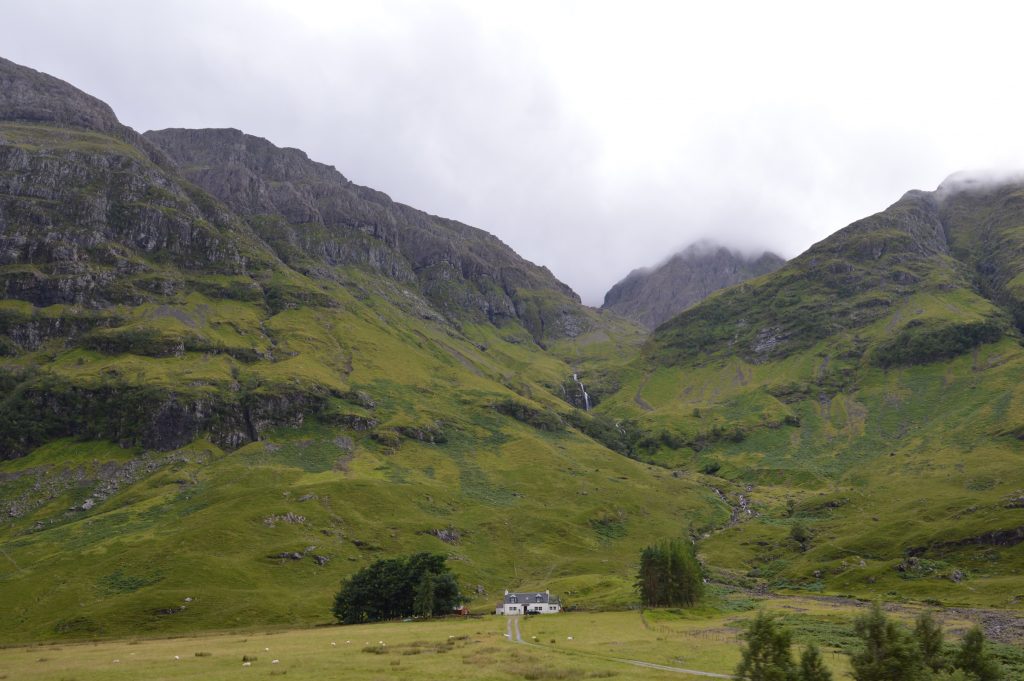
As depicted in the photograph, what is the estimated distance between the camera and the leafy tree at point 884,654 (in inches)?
1584

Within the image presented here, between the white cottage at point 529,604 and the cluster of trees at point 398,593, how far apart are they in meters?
9.69

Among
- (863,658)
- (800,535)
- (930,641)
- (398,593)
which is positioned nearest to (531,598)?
(398,593)

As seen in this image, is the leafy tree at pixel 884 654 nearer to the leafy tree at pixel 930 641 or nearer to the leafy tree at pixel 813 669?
the leafy tree at pixel 813 669

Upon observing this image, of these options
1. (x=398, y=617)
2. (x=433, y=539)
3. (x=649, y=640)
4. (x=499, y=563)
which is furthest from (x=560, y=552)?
(x=649, y=640)

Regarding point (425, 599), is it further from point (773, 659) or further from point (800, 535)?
point (800, 535)

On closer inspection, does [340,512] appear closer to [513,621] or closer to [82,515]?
[82,515]

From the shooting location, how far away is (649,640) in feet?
246

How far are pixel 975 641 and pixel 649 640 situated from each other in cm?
3731

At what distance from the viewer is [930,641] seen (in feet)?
151

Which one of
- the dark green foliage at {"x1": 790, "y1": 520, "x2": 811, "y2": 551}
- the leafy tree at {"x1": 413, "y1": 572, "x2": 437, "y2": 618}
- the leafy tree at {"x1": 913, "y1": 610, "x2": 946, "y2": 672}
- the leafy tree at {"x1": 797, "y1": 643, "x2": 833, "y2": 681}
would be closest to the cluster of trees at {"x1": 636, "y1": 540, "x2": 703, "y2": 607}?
the leafy tree at {"x1": 413, "y1": 572, "x2": 437, "y2": 618}

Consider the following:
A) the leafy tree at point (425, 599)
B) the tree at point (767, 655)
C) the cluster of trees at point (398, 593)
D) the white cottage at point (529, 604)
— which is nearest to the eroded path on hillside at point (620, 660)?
the tree at point (767, 655)

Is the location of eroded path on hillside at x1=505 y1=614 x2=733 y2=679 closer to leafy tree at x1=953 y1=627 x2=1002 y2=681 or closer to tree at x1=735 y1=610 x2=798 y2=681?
tree at x1=735 y1=610 x2=798 y2=681

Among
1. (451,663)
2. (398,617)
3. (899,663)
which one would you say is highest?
(899,663)

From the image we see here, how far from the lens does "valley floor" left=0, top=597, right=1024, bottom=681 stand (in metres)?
51.6
